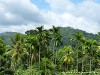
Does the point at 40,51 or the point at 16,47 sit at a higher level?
the point at 16,47

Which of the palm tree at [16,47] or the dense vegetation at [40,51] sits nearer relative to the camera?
the palm tree at [16,47]

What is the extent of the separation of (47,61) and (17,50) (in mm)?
8210

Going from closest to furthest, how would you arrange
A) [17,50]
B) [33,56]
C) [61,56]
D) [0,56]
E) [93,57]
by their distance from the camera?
[0,56]
[17,50]
[33,56]
[93,57]
[61,56]

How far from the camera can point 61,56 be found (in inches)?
3191

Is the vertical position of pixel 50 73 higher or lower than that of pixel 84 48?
lower

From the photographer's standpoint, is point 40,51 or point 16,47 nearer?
point 16,47

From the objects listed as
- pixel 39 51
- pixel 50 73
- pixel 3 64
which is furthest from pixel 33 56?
pixel 3 64

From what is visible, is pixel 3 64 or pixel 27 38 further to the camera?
pixel 27 38

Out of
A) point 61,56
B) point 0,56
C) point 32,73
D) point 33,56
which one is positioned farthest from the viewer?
point 61,56

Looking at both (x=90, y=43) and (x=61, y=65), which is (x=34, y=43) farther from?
(x=61, y=65)

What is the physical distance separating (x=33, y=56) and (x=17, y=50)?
390 inches

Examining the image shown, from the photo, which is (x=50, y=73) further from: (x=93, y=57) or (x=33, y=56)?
(x=93, y=57)

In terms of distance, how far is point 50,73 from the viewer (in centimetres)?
6106

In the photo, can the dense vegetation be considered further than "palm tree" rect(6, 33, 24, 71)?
Yes
